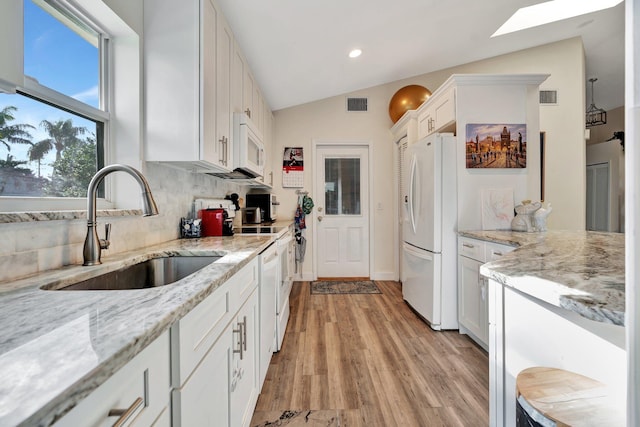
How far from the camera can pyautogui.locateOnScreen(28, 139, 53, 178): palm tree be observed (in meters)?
1.04

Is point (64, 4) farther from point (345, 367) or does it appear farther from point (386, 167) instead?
point (386, 167)

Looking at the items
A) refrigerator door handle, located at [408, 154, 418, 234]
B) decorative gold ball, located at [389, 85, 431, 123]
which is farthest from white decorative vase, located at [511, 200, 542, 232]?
decorative gold ball, located at [389, 85, 431, 123]

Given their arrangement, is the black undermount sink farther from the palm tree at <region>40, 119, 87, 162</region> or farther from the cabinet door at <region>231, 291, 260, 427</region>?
the palm tree at <region>40, 119, 87, 162</region>

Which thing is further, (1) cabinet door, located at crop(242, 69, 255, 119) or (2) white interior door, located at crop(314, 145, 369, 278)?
(2) white interior door, located at crop(314, 145, 369, 278)

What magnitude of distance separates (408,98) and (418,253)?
7.25 ft

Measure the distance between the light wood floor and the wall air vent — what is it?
329 cm

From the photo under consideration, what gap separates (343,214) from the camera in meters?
4.29

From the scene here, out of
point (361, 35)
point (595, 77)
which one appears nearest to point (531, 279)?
point (361, 35)

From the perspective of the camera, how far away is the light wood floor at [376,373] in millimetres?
1520

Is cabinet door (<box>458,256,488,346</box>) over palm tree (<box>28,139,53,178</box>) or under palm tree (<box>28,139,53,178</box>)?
under

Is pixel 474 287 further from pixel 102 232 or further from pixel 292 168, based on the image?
pixel 292 168

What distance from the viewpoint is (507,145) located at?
2.50 m

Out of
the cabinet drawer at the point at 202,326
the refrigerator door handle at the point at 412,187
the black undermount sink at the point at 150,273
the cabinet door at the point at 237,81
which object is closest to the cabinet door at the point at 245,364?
the cabinet drawer at the point at 202,326

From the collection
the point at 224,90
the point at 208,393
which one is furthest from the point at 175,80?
the point at 208,393
